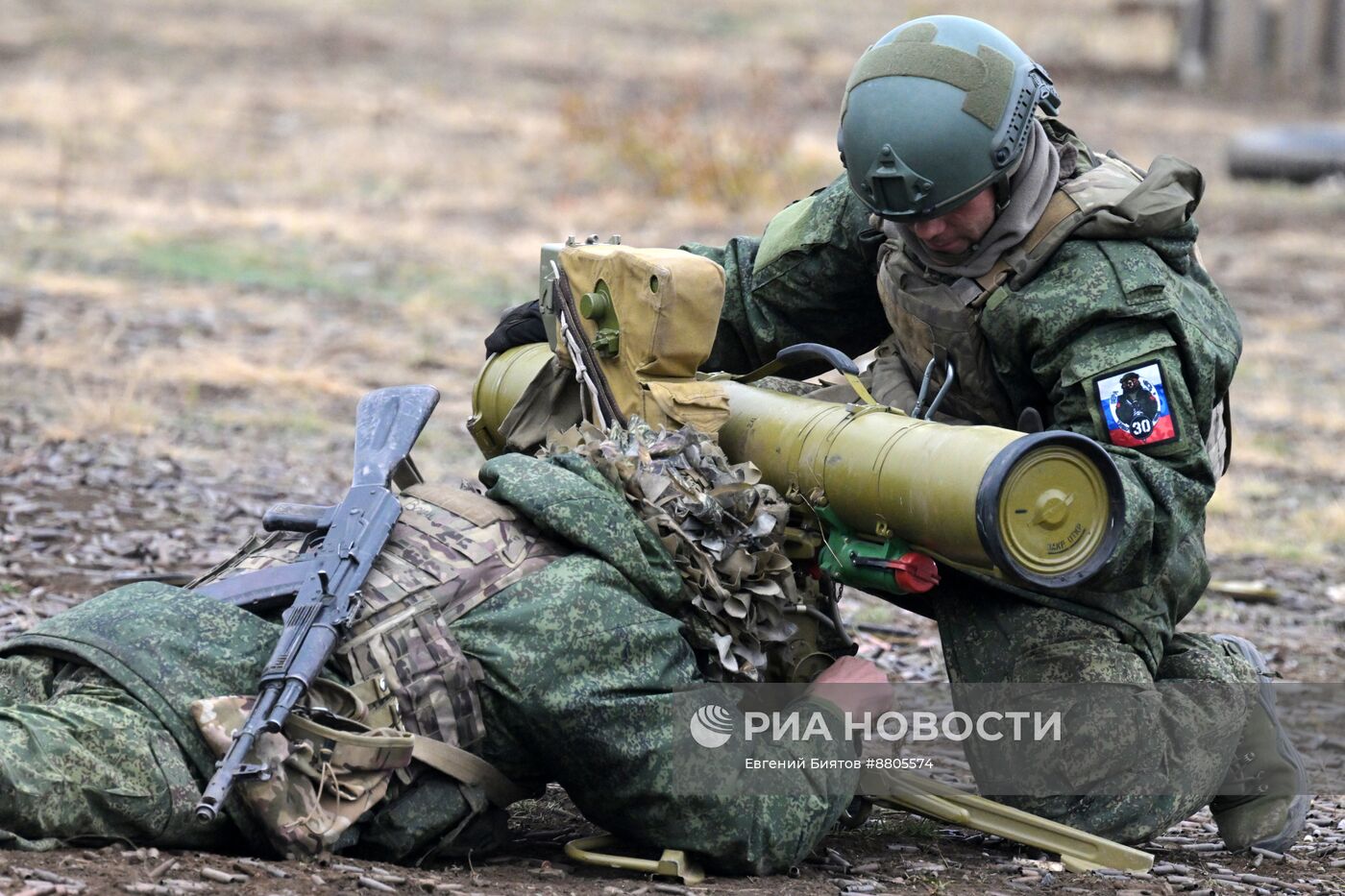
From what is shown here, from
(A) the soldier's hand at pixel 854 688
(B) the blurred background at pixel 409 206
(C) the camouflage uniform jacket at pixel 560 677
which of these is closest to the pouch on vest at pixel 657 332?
(C) the camouflage uniform jacket at pixel 560 677

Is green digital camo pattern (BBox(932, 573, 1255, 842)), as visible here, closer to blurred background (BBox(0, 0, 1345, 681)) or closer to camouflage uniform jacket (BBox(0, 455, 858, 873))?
camouflage uniform jacket (BBox(0, 455, 858, 873))

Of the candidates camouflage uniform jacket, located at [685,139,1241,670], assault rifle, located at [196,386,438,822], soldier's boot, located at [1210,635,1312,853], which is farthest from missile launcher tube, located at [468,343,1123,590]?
soldier's boot, located at [1210,635,1312,853]

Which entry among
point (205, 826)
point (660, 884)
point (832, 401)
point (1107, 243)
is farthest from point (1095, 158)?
point (205, 826)

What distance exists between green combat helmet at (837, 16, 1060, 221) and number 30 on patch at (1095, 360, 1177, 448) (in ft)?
1.88

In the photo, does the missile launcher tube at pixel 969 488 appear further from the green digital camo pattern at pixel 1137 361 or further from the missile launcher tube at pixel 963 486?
the green digital camo pattern at pixel 1137 361

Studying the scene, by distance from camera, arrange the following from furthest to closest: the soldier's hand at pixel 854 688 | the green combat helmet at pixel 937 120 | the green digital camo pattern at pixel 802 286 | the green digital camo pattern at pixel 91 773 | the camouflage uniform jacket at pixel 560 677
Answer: the green digital camo pattern at pixel 802 286 → the green combat helmet at pixel 937 120 → the soldier's hand at pixel 854 688 → the camouflage uniform jacket at pixel 560 677 → the green digital camo pattern at pixel 91 773

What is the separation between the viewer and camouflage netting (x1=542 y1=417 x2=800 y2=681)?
3943mm

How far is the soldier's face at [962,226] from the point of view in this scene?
445 cm

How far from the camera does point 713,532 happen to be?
400cm

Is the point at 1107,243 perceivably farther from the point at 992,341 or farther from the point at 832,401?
the point at 832,401

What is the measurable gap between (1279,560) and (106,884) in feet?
18.8

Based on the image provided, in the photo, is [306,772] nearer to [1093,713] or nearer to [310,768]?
[310,768]

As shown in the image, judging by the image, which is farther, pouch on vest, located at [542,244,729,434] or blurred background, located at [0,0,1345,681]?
blurred background, located at [0,0,1345,681]

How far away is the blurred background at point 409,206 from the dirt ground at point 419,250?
4cm
